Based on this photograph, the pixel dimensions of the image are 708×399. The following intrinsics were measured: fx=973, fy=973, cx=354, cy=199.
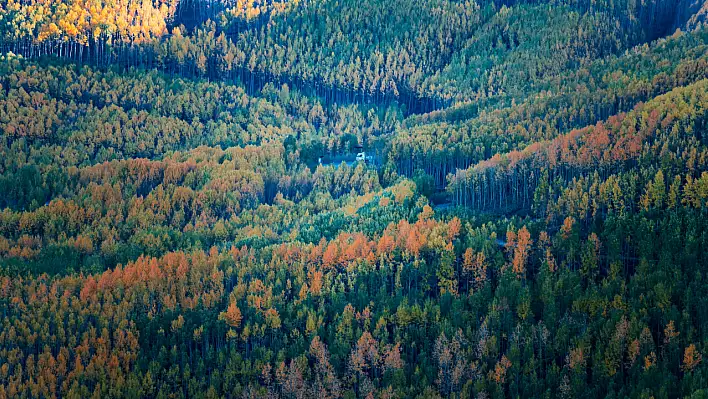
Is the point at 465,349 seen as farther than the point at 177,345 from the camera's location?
No

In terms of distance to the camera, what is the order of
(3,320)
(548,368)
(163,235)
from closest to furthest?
(548,368) < (3,320) < (163,235)

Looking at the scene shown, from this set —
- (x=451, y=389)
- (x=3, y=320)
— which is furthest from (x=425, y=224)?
(x=3, y=320)

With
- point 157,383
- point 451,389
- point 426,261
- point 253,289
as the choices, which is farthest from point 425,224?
point 157,383

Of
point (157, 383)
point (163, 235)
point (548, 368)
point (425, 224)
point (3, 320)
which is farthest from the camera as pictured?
point (163, 235)

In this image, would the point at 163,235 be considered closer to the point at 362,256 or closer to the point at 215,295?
the point at 215,295

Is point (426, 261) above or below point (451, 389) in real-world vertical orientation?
above

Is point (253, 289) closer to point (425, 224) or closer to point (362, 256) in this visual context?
point (362, 256)

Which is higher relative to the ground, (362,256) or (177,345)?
(362,256)

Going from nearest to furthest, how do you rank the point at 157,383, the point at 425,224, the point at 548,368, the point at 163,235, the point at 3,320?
the point at 548,368 < the point at 157,383 < the point at 3,320 < the point at 425,224 < the point at 163,235

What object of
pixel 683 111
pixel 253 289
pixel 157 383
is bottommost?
pixel 157 383

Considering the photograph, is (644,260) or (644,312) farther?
(644,260)
